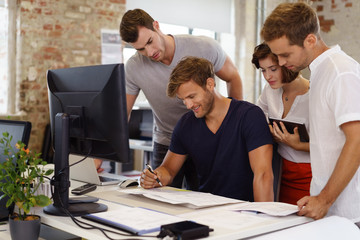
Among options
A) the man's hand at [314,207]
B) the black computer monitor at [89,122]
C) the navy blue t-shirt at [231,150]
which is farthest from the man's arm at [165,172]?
the man's hand at [314,207]

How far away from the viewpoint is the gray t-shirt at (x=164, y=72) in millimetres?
2523

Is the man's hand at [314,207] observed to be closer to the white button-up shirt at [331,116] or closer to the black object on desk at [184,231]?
the white button-up shirt at [331,116]

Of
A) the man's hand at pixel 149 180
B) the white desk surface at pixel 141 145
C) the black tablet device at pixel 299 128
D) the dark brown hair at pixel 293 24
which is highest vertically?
the dark brown hair at pixel 293 24

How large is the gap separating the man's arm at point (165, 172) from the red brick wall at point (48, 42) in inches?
105

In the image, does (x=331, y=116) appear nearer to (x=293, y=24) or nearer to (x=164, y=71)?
(x=293, y=24)

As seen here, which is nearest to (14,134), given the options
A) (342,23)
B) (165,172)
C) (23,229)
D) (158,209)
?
(23,229)

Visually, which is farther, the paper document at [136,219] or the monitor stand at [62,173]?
the monitor stand at [62,173]

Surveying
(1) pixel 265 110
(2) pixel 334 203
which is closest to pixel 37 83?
(1) pixel 265 110

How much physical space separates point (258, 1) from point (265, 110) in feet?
12.9

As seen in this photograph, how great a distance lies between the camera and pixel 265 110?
2361mm

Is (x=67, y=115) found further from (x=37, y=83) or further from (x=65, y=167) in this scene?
(x=37, y=83)

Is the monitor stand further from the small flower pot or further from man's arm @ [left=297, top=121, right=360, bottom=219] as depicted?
man's arm @ [left=297, top=121, right=360, bottom=219]

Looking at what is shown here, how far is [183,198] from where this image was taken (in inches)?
67.6

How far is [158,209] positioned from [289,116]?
2.73 ft
